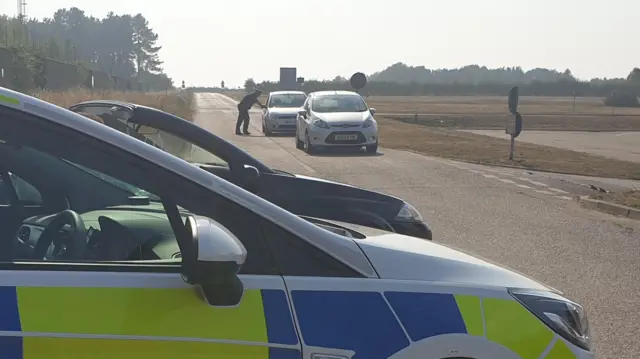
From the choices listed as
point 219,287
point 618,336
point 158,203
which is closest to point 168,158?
point 158,203

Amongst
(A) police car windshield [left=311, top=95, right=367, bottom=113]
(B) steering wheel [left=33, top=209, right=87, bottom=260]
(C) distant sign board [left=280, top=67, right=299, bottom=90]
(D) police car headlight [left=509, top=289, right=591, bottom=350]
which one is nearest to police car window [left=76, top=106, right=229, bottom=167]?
(B) steering wheel [left=33, top=209, right=87, bottom=260]

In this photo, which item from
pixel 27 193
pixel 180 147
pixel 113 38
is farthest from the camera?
pixel 113 38

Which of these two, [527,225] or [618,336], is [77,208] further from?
[527,225]

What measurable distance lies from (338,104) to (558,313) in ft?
60.7

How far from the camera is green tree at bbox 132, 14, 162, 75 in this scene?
397ft

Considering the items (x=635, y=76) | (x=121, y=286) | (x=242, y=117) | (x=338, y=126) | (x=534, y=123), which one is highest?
(x=635, y=76)

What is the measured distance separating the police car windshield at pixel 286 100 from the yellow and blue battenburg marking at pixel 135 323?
26609mm

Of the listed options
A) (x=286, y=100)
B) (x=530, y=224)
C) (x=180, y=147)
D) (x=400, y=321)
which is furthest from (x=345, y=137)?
(x=400, y=321)

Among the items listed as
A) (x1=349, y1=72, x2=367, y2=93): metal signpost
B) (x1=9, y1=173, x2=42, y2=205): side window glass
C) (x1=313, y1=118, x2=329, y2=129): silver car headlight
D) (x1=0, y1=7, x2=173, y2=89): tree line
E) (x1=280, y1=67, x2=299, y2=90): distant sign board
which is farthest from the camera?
(x1=0, y1=7, x2=173, y2=89): tree line

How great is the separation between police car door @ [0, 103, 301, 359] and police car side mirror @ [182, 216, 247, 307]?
0.11ft

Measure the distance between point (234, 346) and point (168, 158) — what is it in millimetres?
685

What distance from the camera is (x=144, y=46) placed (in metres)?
123

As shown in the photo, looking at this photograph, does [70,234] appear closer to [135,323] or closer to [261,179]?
[135,323]

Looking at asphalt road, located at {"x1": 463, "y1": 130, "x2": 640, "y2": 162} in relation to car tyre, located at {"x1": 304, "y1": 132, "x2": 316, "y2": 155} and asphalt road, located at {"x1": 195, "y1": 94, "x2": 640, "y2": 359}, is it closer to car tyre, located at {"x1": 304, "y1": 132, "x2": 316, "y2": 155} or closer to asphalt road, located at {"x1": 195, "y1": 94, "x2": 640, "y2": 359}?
asphalt road, located at {"x1": 195, "y1": 94, "x2": 640, "y2": 359}
